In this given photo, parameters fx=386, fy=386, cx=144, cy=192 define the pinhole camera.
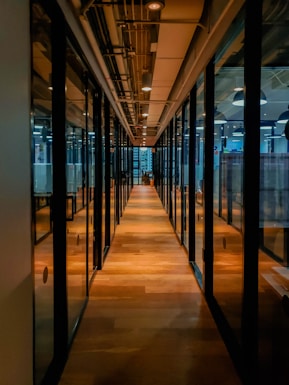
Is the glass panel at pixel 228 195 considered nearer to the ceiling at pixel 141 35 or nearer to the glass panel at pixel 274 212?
the glass panel at pixel 274 212

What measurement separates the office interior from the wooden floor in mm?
174

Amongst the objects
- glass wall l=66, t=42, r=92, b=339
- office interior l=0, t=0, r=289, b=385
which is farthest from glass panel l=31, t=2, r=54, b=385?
glass wall l=66, t=42, r=92, b=339

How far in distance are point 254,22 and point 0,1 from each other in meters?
1.91

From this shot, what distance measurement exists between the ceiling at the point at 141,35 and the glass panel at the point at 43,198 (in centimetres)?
87

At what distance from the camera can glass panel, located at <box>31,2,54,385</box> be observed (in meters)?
2.67

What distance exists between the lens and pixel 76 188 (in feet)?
16.0

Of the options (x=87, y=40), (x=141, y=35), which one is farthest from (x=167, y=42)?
(x=87, y=40)

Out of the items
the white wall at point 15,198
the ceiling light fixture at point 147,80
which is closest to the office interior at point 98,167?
the white wall at point 15,198

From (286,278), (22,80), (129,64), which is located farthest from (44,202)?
(129,64)

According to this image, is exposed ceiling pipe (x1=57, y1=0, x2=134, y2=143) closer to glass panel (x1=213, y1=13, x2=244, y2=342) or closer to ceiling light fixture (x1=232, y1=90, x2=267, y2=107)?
glass panel (x1=213, y1=13, x2=244, y2=342)

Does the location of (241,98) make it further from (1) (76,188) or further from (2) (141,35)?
(1) (76,188)

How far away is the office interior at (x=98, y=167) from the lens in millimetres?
2072

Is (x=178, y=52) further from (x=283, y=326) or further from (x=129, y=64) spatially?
(x=283, y=326)

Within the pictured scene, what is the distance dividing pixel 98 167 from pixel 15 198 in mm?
4106
